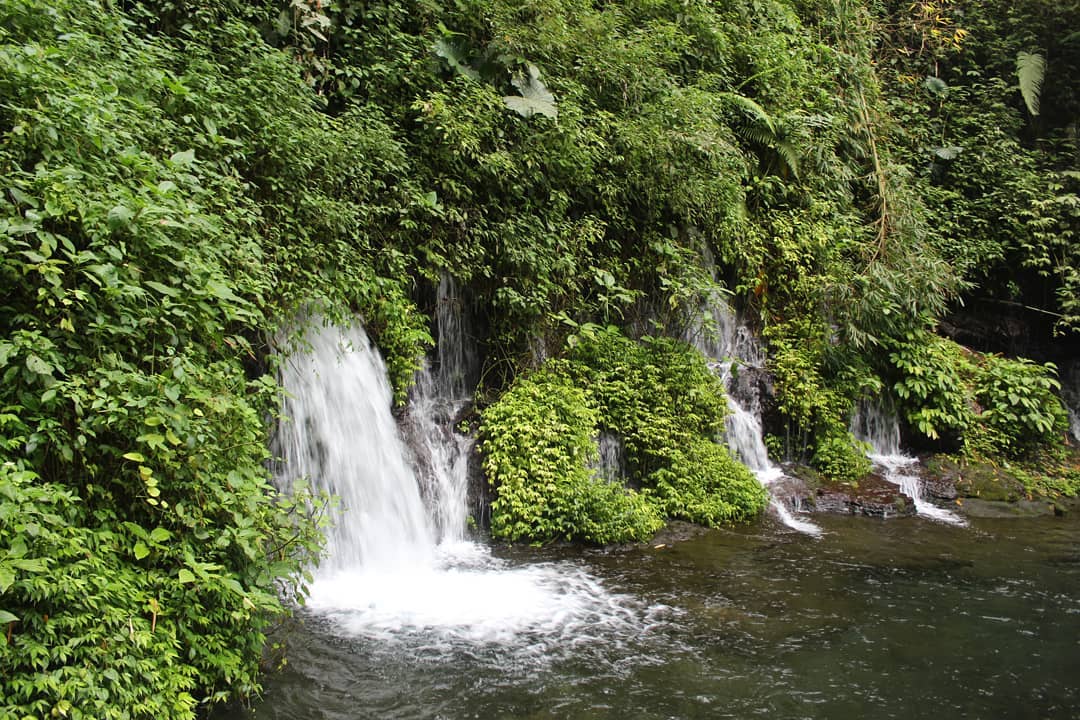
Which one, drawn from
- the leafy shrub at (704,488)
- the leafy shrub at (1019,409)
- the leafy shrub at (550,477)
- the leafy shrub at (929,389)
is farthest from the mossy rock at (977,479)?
the leafy shrub at (550,477)

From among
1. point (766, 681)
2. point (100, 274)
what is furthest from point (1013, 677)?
point (100, 274)

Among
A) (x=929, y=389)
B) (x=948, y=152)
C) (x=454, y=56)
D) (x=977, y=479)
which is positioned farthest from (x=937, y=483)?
(x=454, y=56)

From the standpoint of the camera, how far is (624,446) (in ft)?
28.8

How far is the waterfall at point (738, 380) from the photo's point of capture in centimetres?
995

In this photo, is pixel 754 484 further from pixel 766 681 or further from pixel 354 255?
pixel 354 255

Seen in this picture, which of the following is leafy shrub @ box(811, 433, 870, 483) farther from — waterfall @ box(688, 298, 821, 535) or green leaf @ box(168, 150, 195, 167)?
green leaf @ box(168, 150, 195, 167)

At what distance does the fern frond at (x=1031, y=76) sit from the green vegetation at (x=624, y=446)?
1102 centimetres

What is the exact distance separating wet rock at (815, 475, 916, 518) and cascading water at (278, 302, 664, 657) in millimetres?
4183

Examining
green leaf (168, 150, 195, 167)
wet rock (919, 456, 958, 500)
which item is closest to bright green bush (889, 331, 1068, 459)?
wet rock (919, 456, 958, 500)

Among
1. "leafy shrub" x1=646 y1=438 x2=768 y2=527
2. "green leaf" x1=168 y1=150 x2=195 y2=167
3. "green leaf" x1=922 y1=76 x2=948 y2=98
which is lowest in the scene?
"leafy shrub" x1=646 y1=438 x2=768 y2=527

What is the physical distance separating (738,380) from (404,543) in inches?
223

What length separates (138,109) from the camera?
5.27 meters

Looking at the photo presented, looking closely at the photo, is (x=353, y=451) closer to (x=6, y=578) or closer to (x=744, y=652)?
(x=744, y=652)

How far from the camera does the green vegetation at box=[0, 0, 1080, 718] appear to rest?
3805mm
